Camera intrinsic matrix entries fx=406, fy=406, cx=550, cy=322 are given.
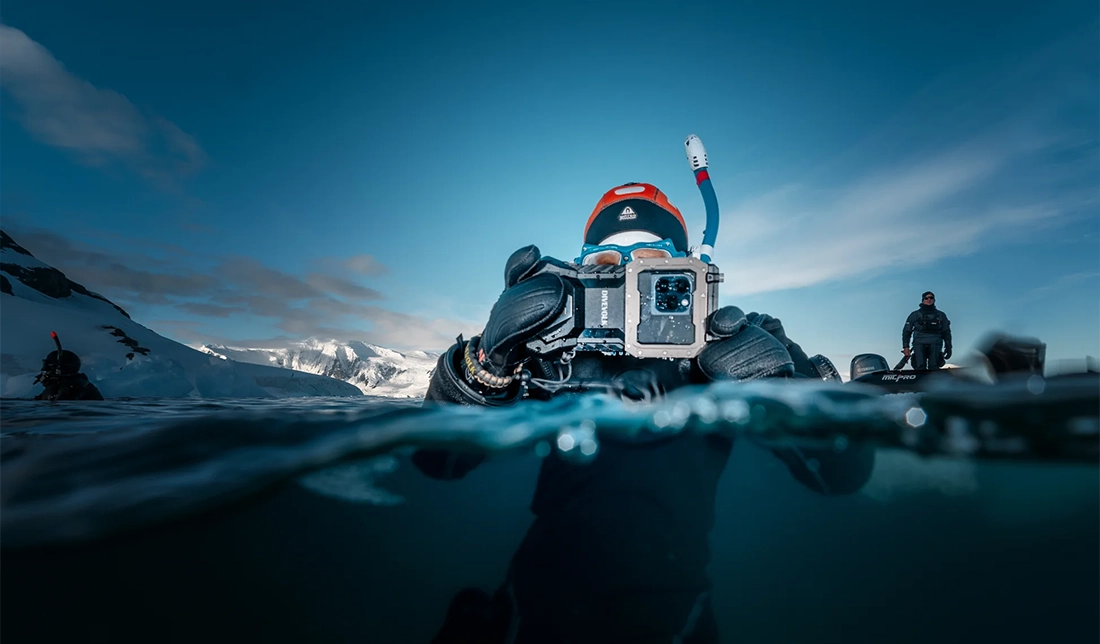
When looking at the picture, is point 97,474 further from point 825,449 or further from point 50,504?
point 825,449

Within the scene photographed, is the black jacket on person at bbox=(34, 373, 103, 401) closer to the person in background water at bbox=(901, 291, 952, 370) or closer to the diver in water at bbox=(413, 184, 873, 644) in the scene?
the diver in water at bbox=(413, 184, 873, 644)

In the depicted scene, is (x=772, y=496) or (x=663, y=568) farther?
(x=772, y=496)

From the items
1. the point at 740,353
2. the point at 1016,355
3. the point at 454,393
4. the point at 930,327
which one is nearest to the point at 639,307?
the point at 740,353

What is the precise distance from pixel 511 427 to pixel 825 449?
257cm

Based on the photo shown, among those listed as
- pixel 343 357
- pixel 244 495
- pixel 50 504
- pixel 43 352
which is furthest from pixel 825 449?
pixel 343 357

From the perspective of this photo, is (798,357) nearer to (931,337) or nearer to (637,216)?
(637,216)

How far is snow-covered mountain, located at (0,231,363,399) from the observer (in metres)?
23.7

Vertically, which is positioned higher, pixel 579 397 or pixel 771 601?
pixel 579 397

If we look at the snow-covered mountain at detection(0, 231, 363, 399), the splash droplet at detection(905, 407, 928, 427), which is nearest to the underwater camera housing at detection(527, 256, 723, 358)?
the splash droplet at detection(905, 407, 928, 427)

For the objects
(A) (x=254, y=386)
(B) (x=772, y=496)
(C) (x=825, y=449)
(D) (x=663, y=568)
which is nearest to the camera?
(D) (x=663, y=568)

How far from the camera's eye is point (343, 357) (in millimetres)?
101188

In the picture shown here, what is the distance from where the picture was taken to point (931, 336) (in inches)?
313

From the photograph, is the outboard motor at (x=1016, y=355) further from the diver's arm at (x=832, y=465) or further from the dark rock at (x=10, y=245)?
the dark rock at (x=10, y=245)

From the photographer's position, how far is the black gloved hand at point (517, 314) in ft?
8.12
